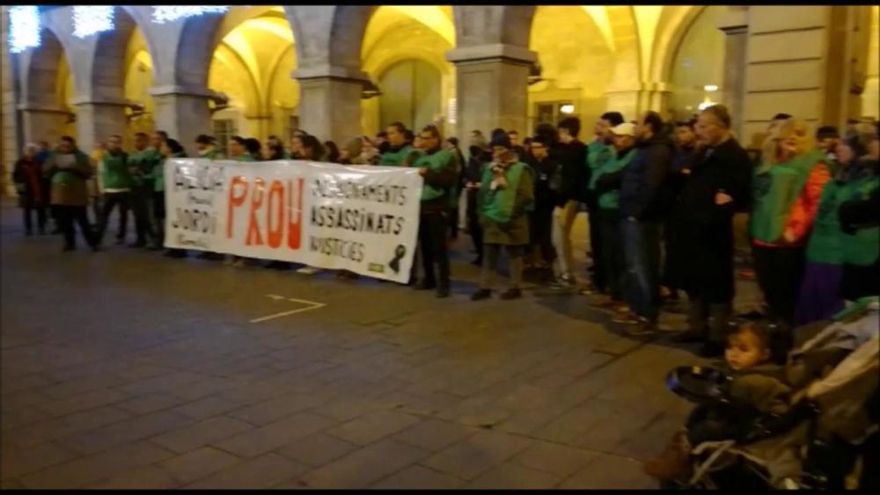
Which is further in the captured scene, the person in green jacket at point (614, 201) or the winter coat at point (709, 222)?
the person in green jacket at point (614, 201)

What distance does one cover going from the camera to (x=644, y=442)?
3.91 meters

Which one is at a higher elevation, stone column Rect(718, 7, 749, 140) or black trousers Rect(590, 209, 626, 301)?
stone column Rect(718, 7, 749, 140)

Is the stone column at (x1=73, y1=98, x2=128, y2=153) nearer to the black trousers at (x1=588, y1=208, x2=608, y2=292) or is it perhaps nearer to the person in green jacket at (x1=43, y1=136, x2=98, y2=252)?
the person in green jacket at (x1=43, y1=136, x2=98, y2=252)

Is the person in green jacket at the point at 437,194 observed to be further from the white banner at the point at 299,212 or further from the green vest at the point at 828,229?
the green vest at the point at 828,229

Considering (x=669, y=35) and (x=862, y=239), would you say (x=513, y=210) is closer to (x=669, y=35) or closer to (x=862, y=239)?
(x=862, y=239)

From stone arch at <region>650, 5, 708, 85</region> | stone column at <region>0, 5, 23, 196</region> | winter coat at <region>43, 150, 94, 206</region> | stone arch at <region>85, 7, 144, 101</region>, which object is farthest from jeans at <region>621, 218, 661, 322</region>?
stone column at <region>0, 5, 23, 196</region>

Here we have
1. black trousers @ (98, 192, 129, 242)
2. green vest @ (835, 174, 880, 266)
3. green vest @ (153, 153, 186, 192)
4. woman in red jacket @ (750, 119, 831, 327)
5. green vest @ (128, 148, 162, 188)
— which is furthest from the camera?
black trousers @ (98, 192, 129, 242)

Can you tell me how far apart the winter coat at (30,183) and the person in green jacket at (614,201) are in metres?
9.80

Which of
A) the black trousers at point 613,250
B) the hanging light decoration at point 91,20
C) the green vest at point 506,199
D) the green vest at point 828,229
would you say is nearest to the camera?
the green vest at point 828,229

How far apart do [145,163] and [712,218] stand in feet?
27.9

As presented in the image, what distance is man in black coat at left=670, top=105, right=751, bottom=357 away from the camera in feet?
17.4

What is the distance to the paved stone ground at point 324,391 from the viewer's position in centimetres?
357

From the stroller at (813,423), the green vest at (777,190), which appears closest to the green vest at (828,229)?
the green vest at (777,190)

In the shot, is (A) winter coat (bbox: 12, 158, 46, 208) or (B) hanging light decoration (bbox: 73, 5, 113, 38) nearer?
(B) hanging light decoration (bbox: 73, 5, 113, 38)
